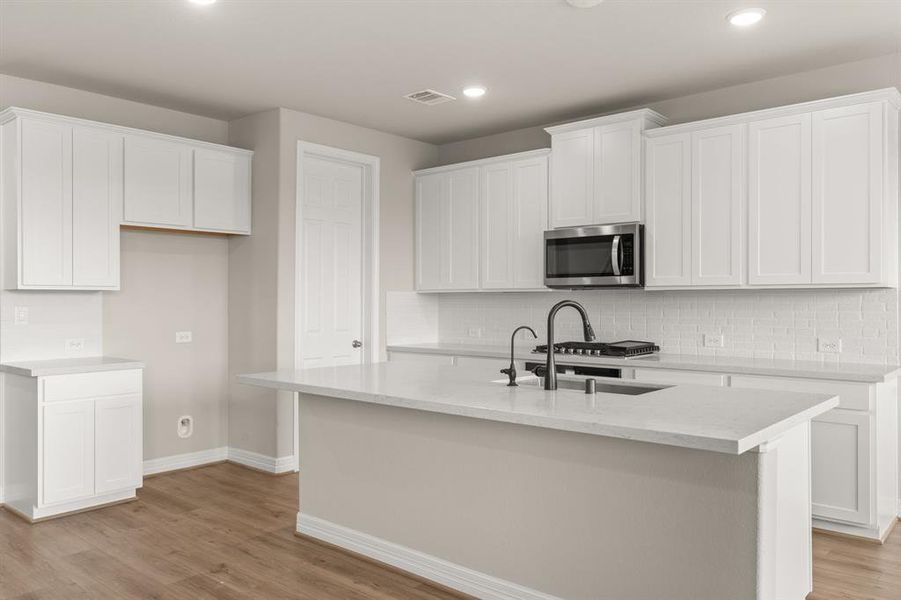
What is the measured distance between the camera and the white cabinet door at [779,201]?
4.06 m

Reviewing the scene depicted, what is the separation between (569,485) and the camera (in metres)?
2.64

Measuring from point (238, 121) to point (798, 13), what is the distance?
4.08 meters

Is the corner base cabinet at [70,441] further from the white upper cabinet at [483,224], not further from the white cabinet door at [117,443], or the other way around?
the white upper cabinet at [483,224]

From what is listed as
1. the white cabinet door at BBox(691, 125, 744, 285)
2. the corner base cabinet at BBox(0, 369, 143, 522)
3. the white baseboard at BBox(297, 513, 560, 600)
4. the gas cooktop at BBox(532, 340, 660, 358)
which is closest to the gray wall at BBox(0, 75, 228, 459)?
the corner base cabinet at BBox(0, 369, 143, 522)

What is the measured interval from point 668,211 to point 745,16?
4.68 ft

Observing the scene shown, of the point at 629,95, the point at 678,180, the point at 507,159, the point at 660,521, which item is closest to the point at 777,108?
the point at 678,180

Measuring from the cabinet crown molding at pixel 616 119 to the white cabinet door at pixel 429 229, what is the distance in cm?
131

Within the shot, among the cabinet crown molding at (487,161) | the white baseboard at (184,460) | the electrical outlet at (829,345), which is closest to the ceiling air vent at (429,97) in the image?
the cabinet crown molding at (487,161)

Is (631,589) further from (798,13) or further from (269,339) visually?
(269,339)

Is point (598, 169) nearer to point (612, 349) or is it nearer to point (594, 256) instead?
point (594, 256)

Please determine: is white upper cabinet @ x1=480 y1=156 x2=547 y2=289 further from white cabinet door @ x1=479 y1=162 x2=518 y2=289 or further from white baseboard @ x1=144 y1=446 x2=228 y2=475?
white baseboard @ x1=144 y1=446 x2=228 y2=475

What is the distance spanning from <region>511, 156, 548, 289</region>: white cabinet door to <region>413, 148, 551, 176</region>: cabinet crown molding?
40mm

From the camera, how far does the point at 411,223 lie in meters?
6.25

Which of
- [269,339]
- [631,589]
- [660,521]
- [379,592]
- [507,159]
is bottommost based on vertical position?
[379,592]
